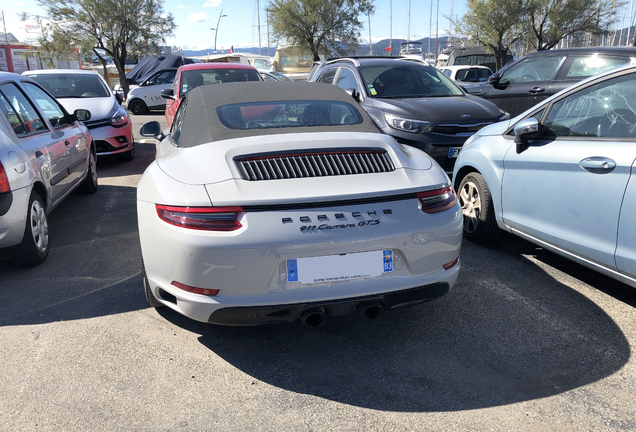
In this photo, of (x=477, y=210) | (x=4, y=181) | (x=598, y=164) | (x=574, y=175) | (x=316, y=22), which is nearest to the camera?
(x=598, y=164)

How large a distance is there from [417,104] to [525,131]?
322cm

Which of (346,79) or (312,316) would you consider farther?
(346,79)

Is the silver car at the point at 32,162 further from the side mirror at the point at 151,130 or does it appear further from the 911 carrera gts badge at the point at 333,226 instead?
the 911 carrera gts badge at the point at 333,226

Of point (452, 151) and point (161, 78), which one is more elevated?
point (161, 78)

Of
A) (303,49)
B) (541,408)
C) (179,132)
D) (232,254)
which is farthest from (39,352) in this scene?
(303,49)

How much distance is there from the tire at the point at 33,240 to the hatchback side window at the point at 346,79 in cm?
489

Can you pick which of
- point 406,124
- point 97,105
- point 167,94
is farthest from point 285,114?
point 97,105

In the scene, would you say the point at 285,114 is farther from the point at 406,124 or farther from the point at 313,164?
the point at 406,124

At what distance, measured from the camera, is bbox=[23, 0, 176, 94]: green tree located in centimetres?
2758

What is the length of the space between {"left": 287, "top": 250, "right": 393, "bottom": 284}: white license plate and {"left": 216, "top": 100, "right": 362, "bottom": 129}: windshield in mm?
1198

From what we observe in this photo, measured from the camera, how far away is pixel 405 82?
789cm

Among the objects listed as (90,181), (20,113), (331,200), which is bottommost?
(90,181)

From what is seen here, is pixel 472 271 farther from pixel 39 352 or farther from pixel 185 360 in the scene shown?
pixel 39 352

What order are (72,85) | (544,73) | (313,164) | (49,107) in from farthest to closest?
(72,85) → (544,73) → (49,107) → (313,164)
